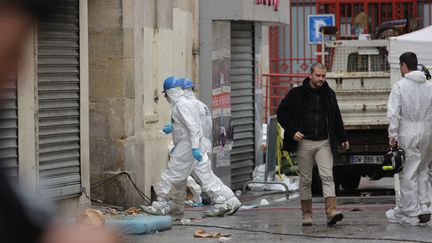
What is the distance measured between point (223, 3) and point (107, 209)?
4625 mm

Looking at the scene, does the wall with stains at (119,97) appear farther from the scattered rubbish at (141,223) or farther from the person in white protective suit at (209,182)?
the scattered rubbish at (141,223)

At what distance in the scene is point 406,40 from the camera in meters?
14.1

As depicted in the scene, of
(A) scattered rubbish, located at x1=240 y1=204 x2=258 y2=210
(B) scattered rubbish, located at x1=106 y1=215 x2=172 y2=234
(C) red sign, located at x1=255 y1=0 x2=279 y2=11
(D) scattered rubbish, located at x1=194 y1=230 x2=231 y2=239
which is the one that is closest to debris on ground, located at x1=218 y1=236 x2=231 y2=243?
(D) scattered rubbish, located at x1=194 y1=230 x2=231 y2=239

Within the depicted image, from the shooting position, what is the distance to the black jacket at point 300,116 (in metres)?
11.7

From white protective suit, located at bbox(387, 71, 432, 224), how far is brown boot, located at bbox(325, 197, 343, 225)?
2.31 ft

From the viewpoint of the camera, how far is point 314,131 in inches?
460

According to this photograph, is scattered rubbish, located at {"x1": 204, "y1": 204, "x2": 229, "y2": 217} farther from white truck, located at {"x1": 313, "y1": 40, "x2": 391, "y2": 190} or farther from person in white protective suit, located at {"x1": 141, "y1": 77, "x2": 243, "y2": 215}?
white truck, located at {"x1": 313, "y1": 40, "x2": 391, "y2": 190}

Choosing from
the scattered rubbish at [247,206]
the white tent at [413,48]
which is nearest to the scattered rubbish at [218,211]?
the scattered rubbish at [247,206]

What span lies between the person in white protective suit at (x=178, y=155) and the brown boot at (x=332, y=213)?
6.06ft

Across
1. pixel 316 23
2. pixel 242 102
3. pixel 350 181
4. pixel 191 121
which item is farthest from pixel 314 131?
pixel 316 23

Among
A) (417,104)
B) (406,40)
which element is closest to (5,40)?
(417,104)

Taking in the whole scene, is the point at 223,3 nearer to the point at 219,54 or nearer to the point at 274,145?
the point at 219,54

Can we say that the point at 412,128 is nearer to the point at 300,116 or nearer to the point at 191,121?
the point at 300,116

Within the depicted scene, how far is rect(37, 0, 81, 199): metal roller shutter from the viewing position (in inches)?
478
